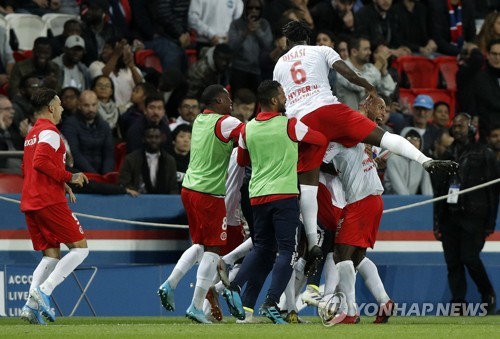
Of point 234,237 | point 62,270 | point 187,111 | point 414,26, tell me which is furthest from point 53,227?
point 414,26

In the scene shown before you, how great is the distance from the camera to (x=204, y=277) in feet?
48.5

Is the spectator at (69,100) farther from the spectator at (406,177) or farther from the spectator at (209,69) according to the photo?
the spectator at (406,177)

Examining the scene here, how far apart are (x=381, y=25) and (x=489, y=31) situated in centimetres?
170

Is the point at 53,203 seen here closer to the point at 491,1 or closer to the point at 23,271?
the point at 23,271

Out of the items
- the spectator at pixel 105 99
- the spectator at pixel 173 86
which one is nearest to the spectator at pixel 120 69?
the spectator at pixel 173 86

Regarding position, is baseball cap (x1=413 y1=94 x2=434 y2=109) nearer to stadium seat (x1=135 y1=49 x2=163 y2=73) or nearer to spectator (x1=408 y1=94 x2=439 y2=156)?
spectator (x1=408 y1=94 x2=439 y2=156)

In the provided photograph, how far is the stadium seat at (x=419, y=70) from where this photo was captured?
78.3ft

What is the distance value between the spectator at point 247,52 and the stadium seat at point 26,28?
9.23ft

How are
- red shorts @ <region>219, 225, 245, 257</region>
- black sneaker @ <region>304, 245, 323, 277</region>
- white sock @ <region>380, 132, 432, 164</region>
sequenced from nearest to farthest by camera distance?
1. black sneaker @ <region>304, 245, 323, 277</region>
2. white sock @ <region>380, 132, 432, 164</region>
3. red shorts @ <region>219, 225, 245, 257</region>

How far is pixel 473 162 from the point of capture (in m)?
18.9

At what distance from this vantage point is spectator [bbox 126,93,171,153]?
20.3 meters

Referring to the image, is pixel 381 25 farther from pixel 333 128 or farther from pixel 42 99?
pixel 42 99

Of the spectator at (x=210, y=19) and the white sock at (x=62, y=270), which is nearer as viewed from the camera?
the white sock at (x=62, y=270)

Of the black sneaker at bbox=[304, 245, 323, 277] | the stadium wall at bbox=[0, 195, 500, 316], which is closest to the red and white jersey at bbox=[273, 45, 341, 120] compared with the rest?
the black sneaker at bbox=[304, 245, 323, 277]
